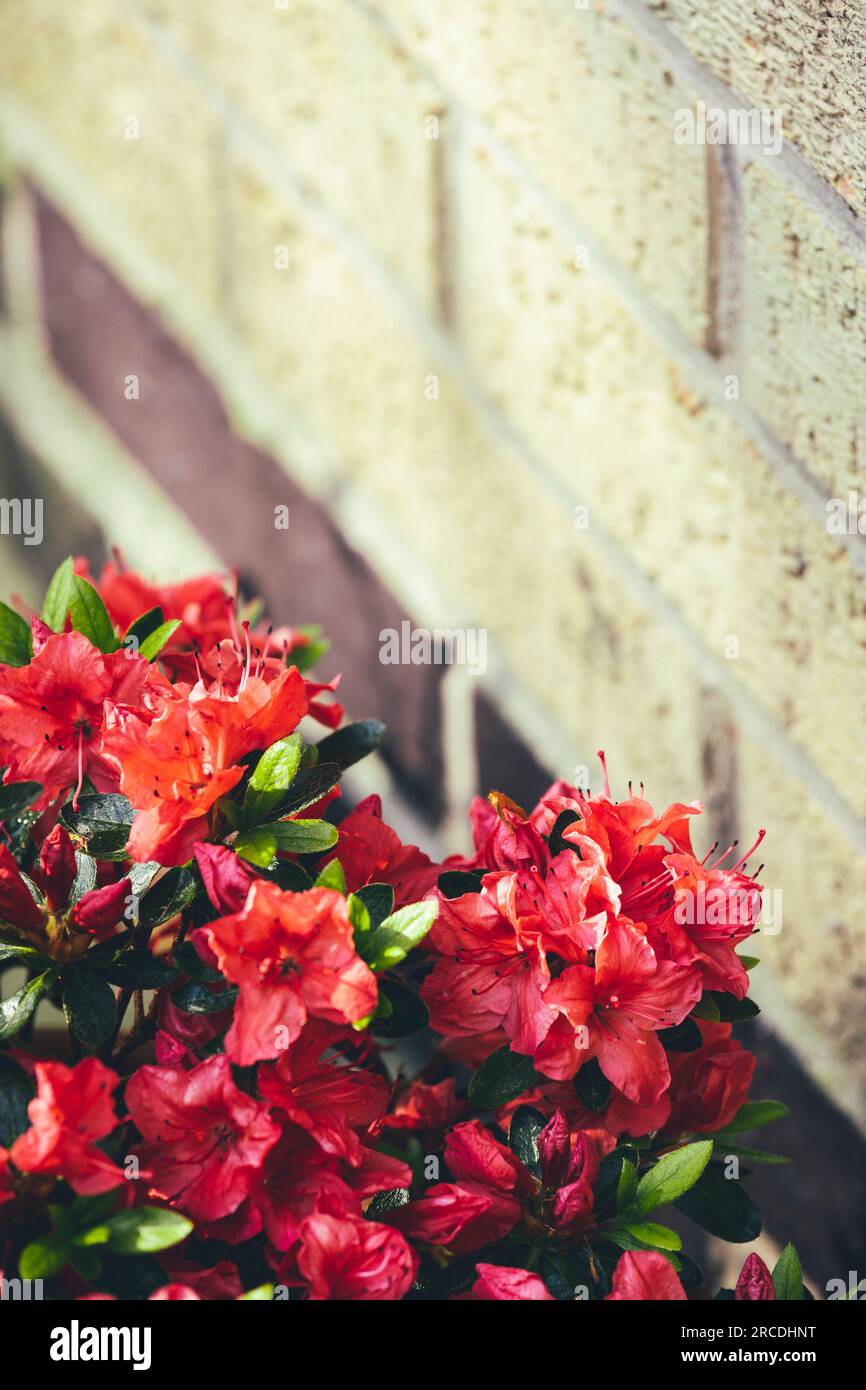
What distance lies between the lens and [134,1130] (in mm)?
1072

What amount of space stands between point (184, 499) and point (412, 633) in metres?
0.53

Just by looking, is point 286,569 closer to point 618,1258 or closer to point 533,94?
point 533,94

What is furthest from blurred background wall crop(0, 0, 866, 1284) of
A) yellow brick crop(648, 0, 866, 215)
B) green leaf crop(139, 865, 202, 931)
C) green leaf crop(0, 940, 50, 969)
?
green leaf crop(0, 940, 50, 969)

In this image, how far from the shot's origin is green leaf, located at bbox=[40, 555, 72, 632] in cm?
117

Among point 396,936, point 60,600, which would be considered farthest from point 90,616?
point 396,936

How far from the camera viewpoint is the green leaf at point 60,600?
3.83ft

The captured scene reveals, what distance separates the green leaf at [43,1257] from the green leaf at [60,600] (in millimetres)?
491

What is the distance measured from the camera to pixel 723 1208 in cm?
107

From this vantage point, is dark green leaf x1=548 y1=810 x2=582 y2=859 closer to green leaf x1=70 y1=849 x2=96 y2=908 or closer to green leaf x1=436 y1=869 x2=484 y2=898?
green leaf x1=436 y1=869 x2=484 y2=898

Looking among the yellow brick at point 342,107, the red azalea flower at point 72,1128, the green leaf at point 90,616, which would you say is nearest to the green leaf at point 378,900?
the red azalea flower at point 72,1128

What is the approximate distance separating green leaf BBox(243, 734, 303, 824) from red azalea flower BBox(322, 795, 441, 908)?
0.08 meters

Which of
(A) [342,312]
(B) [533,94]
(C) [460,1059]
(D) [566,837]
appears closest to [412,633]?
(A) [342,312]

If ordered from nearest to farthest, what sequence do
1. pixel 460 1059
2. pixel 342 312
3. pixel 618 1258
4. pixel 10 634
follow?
pixel 618 1258 < pixel 10 634 < pixel 460 1059 < pixel 342 312

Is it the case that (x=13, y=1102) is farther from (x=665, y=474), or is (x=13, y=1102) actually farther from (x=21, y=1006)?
(x=665, y=474)
